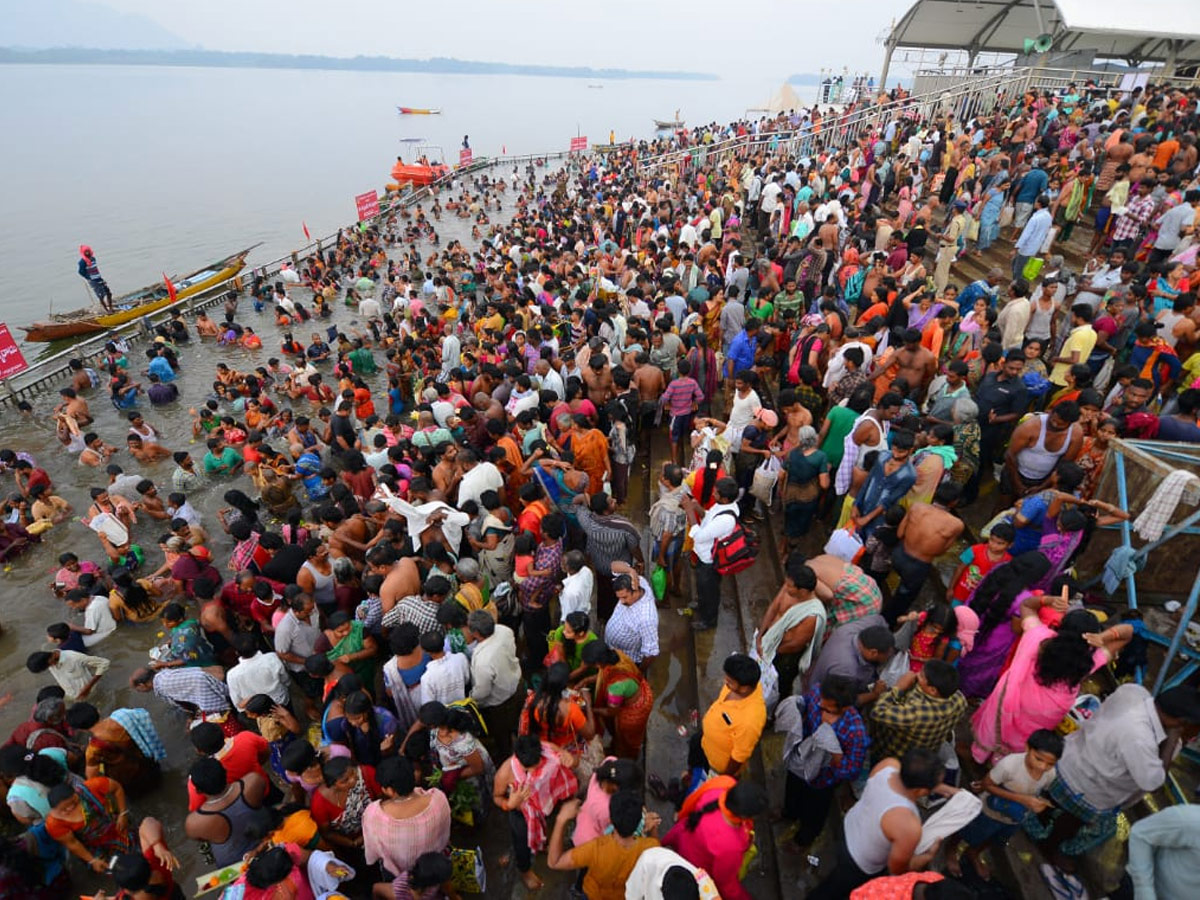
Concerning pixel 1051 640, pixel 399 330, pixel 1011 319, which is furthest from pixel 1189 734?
pixel 399 330

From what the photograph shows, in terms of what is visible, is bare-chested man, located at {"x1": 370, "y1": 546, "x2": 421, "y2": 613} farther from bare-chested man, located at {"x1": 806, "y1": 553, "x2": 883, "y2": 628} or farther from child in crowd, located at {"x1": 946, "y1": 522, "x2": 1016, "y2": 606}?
child in crowd, located at {"x1": 946, "y1": 522, "x2": 1016, "y2": 606}

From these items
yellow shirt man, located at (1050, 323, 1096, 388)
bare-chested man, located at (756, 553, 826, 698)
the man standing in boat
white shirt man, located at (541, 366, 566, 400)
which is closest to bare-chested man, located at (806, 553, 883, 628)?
bare-chested man, located at (756, 553, 826, 698)

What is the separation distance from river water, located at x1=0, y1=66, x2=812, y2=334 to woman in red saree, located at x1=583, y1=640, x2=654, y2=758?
3202cm

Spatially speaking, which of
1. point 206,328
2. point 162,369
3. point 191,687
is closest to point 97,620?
point 191,687

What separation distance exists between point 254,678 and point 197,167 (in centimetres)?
7307

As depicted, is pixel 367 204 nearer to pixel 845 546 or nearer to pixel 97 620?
pixel 97 620

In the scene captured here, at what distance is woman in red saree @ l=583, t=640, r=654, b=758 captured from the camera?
3.71 m

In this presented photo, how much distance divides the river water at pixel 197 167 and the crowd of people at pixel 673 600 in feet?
91.6

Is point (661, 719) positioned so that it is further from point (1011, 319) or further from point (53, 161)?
point (53, 161)

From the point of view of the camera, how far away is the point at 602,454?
625cm

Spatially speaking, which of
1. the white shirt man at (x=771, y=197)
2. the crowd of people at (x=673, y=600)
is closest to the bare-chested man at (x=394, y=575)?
the crowd of people at (x=673, y=600)

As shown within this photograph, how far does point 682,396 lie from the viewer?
7113mm

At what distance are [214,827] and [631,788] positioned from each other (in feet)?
8.27

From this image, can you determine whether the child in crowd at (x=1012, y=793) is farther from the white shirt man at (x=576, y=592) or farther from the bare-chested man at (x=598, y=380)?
the bare-chested man at (x=598, y=380)
